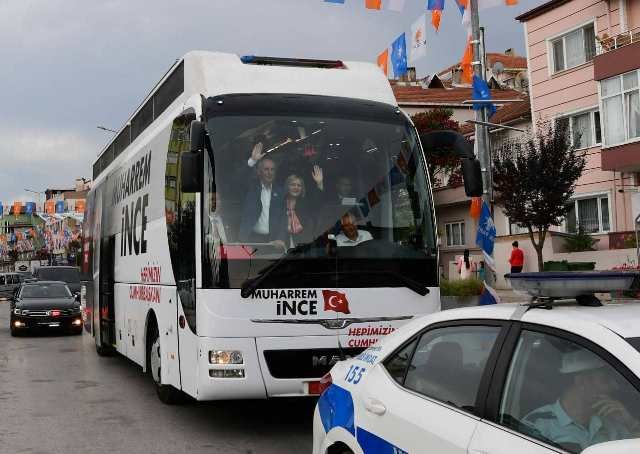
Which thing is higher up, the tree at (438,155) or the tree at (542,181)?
the tree at (438,155)

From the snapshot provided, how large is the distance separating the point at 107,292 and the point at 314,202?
6.66 meters

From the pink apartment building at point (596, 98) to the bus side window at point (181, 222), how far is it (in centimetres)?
1765

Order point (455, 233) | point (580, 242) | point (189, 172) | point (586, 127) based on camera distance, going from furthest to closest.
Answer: point (455, 233)
point (586, 127)
point (580, 242)
point (189, 172)

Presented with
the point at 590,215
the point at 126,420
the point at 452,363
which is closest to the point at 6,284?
the point at 590,215

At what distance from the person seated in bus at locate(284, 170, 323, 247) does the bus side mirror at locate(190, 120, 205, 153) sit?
88cm

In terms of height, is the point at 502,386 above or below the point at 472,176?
below

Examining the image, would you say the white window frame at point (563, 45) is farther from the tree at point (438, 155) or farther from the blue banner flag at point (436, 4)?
the blue banner flag at point (436, 4)

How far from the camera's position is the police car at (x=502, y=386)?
9.46 ft

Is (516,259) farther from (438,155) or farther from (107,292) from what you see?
(107,292)

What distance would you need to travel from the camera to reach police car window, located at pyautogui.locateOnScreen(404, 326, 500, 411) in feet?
11.5

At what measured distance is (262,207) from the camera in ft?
23.8

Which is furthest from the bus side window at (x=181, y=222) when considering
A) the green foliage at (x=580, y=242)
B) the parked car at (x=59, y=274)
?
the parked car at (x=59, y=274)

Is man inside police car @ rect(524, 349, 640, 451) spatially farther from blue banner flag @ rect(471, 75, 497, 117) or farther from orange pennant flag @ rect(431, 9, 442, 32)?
orange pennant flag @ rect(431, 9, 442, 32)

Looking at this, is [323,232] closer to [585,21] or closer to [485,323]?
[485,323]
